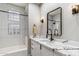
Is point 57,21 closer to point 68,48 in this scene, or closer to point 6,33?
point 68,48

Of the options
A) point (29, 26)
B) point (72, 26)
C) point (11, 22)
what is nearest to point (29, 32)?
point (29, 26)

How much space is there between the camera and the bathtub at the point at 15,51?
8.91 feet

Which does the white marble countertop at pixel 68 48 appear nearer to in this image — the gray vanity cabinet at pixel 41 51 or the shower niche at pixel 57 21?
the gray vanity cabinet at pixel 41 51

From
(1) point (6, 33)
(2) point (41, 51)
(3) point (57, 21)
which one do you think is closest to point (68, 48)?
(2) point (41, 51)

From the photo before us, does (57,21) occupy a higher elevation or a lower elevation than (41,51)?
higher

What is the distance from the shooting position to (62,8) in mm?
1910

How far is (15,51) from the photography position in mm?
2838

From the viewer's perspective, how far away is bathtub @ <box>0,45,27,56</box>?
2715mm

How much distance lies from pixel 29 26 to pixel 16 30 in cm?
57

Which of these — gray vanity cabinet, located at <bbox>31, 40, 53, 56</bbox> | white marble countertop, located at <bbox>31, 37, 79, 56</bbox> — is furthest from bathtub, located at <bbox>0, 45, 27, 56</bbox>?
white marble countertop, located at <bbox>31, 37, 79, 56</bbox>

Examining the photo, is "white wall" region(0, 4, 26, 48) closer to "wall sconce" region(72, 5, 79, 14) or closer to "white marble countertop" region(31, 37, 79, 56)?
"white marble countertop" region(31, 37, 79, 56)

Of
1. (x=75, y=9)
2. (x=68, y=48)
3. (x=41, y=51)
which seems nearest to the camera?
(x=68, y=48)

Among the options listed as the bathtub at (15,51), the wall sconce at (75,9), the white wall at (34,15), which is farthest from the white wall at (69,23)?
the bathtub at (15,51)

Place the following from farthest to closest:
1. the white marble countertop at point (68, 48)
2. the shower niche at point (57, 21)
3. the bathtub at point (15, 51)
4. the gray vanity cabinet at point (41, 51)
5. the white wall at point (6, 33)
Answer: the white wall at point (6, 33) → the bathtub at point (15, 51) → the shower niche at point (57, 21) → the gray vanity cabinet at point (41, 51) → the white marble countertop at point (68, 48)
